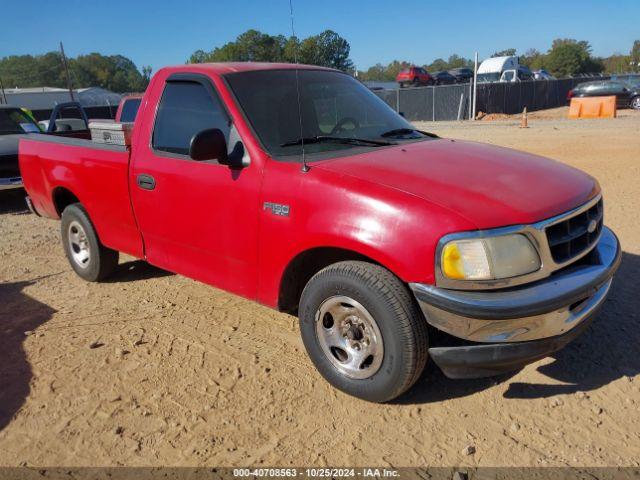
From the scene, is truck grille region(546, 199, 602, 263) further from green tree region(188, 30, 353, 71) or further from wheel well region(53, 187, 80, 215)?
wheel well region(53, 187, 80, 215)

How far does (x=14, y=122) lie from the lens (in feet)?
35.0

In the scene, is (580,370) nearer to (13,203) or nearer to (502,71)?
(13,203)

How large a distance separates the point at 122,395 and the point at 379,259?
182cm

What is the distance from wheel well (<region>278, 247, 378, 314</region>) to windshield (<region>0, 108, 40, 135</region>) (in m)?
9.39

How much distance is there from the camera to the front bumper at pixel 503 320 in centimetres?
248

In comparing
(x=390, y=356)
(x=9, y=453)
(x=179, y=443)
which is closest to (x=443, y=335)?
(x=390, y=356)

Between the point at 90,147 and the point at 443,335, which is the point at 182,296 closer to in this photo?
the point at 90,147

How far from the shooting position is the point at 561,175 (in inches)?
126

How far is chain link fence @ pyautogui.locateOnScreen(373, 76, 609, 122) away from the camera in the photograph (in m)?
29.5

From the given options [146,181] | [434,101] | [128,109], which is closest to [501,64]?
[434,101]

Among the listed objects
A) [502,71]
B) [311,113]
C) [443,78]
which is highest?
[502,71]

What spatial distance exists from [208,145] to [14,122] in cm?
950

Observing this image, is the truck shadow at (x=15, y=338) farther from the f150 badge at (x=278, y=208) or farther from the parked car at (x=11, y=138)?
the parked car at (x=11, y=138)

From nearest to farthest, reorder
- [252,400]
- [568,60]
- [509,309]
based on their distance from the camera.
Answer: [509,309]
[252,400]
[568,60]
